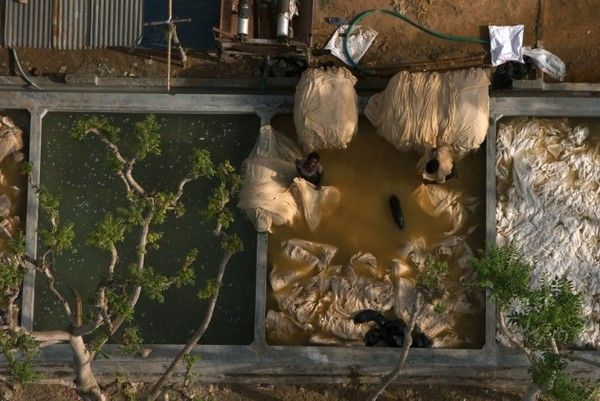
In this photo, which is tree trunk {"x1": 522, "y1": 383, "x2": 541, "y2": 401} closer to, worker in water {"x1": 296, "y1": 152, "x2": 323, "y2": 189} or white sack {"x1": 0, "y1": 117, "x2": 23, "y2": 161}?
worker in water {"x1": 296, "y1": 152, "x2": 323, "y2": 189}

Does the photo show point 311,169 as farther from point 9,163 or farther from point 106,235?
point 9,163

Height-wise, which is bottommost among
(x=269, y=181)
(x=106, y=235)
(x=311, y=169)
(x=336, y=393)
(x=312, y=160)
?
(x=336, y=393)

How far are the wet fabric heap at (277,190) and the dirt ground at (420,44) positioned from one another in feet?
4.36

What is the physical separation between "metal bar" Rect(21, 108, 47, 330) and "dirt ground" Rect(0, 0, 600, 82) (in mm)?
922

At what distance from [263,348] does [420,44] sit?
17.5ft

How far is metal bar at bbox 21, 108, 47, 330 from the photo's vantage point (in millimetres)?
11312

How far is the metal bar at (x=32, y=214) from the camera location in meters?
11.3

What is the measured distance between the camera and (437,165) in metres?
10.8

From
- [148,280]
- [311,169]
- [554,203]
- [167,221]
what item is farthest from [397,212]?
[148,280]

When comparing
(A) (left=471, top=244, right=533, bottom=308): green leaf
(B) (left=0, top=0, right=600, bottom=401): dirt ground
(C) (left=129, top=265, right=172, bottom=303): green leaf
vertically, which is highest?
(B) (left=0, top=0, right=600, bottom=401): dirt ground

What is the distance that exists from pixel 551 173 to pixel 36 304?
814 centimetres

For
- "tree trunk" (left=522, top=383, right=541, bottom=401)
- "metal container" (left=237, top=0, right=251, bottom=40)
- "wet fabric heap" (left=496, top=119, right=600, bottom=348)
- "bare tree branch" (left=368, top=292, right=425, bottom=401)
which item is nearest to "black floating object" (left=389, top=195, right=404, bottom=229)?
"wet fabric heap" (left=496, top=119, right=600, bottom=348)

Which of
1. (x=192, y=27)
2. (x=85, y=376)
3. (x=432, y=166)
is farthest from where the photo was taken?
(x=192, y=27)

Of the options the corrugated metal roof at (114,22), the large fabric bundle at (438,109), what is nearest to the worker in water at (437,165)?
the large fabric bundle at (438,109)
